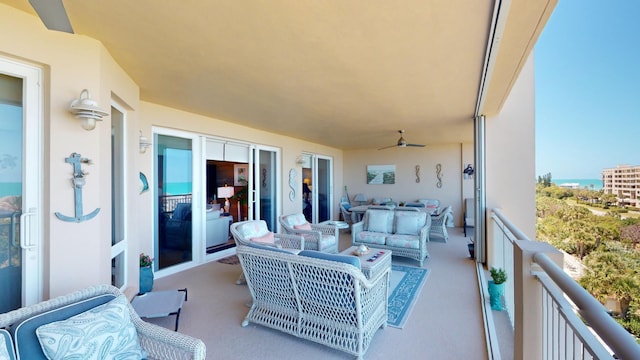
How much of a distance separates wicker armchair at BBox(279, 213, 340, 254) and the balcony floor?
117 cm

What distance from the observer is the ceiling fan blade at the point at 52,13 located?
3.52 feet

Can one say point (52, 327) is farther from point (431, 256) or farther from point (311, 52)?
point (431, 256)

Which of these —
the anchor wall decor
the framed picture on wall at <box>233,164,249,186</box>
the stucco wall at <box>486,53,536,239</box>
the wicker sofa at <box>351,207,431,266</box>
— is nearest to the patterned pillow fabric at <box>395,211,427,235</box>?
the wicker sofa at <box>351,207,431,266</box>

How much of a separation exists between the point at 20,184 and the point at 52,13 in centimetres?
148

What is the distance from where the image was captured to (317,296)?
90.7 inches

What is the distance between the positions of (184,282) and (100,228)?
76.5 inches

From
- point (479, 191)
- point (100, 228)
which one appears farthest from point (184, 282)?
point (479, 191)

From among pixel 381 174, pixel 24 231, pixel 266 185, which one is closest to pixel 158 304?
pixel 24 231

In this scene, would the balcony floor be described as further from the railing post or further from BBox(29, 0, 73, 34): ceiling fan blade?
BBox(29, 0, 73, 34): ceiling fan blade

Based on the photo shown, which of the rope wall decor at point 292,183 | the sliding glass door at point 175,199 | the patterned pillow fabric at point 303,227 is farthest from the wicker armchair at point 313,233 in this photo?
the rope wall decor at point 292,183

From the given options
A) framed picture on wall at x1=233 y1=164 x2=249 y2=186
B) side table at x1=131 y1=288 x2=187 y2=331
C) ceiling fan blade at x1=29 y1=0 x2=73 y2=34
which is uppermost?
ceiling fan blade at x1=29 y1=0 x2=73 y2=34

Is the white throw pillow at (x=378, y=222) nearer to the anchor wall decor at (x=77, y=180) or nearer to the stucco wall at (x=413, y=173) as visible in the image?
the stucco wall at (x=413, y=173)

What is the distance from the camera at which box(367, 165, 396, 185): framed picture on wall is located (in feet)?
30.2

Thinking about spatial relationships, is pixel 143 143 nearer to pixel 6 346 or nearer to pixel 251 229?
pixel 251 229
